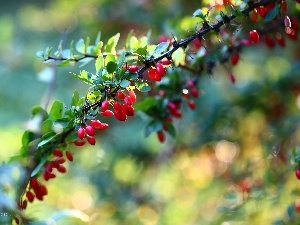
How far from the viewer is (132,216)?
1.98 metres

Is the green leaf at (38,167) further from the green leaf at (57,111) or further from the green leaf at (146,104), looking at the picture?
the green leaf at (146,104)

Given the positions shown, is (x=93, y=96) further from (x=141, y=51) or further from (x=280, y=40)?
(x=280, y=40)

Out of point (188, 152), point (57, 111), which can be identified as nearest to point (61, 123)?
point (57, 111)

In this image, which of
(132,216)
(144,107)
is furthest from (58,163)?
(132,216)

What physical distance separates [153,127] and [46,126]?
300 mm

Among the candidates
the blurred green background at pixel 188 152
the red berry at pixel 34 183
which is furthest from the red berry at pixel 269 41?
the red berry at pixel 34 183

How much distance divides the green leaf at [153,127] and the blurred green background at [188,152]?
0.26m

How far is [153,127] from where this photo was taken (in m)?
1.39

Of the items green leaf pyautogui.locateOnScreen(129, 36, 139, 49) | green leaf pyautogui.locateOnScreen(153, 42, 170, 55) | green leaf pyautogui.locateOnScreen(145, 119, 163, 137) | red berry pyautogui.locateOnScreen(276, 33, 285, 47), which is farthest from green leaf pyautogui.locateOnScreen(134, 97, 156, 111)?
red berry pyautogui.locateOnScreen(276, 33, 285, 47)

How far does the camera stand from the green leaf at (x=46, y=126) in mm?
1201

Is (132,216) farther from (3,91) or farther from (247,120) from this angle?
(3,91)

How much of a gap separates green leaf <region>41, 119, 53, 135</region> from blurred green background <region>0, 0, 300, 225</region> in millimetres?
465

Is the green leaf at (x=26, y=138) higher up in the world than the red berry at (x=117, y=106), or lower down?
higher up

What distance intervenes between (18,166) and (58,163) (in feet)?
0.35
